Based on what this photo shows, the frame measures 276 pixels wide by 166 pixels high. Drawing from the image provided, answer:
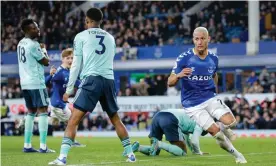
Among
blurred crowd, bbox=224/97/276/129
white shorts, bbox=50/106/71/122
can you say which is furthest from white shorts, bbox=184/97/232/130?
blurred crowd, bbox=224/97/276/129

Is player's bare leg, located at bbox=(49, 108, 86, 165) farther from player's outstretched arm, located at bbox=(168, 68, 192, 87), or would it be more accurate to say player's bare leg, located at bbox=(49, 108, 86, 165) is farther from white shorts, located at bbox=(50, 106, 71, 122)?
white shorts, located at bbox=(50, 106, 71, 122)

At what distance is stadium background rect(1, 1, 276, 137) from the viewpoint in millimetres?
29609

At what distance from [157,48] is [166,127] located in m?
23.0

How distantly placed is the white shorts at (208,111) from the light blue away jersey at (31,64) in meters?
4.12

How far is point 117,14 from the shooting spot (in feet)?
135

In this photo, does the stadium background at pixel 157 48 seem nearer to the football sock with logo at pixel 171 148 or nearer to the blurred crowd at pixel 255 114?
the blurred crowd at pixel 255 114

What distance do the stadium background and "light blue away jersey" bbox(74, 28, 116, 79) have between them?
16253 mm

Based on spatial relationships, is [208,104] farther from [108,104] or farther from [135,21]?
[135,21]

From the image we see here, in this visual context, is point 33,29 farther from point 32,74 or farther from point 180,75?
point 180,75

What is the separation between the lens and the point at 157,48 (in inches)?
1411

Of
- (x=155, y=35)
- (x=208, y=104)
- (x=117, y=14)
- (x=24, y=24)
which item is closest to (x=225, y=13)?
(x=155, y=35)

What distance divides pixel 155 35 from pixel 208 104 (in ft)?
86.2

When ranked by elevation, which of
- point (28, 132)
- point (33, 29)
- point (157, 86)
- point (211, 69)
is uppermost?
point (33, 29)

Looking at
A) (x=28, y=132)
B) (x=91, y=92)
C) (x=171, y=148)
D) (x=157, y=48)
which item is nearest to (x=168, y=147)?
(x=171, y=148)
